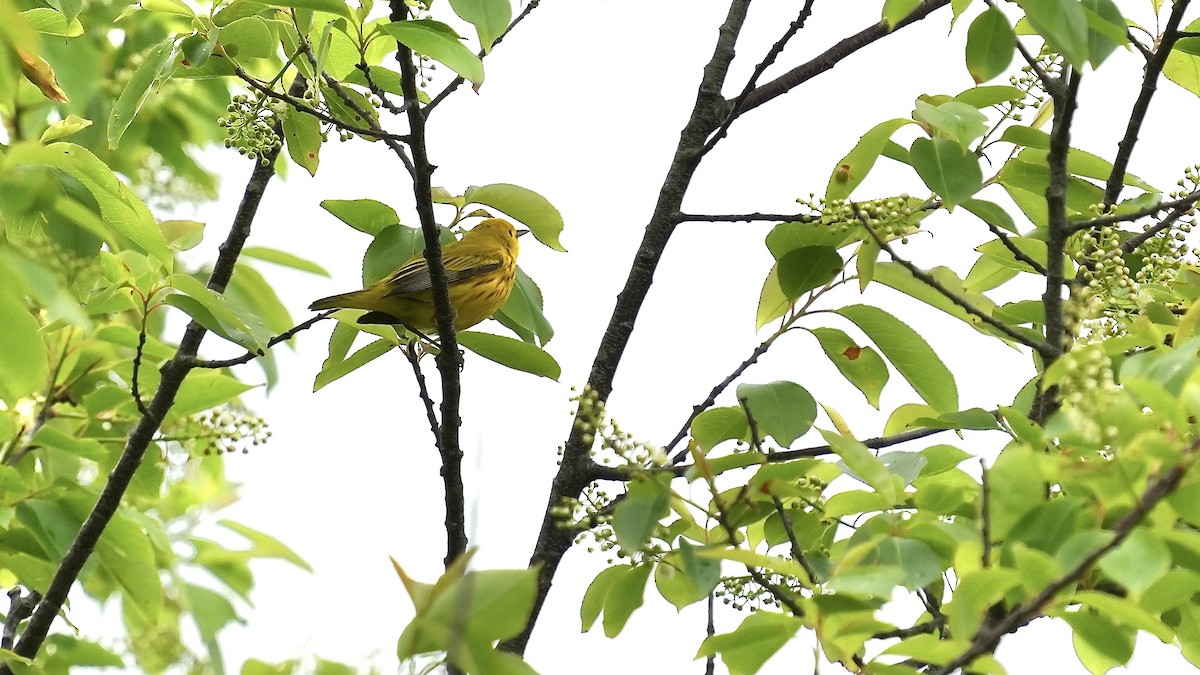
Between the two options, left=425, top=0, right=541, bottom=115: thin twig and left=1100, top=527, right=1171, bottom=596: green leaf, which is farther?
left=425, top=0, right=541, bottom=115: thin twig

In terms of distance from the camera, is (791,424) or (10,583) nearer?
(791,424)

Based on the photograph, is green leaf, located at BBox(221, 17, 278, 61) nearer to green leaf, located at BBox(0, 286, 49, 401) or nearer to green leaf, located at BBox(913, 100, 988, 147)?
green leaf, located at BBox(0, 286, 49, 401)

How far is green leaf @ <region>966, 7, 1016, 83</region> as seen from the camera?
2.28 m

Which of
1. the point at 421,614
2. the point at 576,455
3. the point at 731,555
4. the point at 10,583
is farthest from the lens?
the point at 10,583

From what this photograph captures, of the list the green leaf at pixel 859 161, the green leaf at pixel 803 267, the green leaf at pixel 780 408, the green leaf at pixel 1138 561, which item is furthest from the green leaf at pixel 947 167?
the green leaf at pixel 1138 561

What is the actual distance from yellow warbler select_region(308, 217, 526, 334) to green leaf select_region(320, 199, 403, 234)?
1.24 meters

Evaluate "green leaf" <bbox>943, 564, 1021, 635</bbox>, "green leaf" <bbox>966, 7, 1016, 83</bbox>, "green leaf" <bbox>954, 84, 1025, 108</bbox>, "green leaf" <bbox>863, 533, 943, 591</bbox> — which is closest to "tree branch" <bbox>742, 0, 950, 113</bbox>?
"green leaf" <bbox>954, 84, 1025, 108</bbox>

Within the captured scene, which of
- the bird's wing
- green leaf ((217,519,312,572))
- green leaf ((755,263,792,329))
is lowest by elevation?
green leaf ((217,519,312,572))

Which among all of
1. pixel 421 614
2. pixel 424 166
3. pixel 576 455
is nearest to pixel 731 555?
pixel 421 614

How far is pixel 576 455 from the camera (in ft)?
9.53

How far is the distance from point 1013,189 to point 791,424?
851 millimetres

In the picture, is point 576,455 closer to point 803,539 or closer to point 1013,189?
point 803,539

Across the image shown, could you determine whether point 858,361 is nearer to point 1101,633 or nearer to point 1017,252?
point 1017,252

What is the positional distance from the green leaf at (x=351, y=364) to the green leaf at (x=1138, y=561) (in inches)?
72.8
